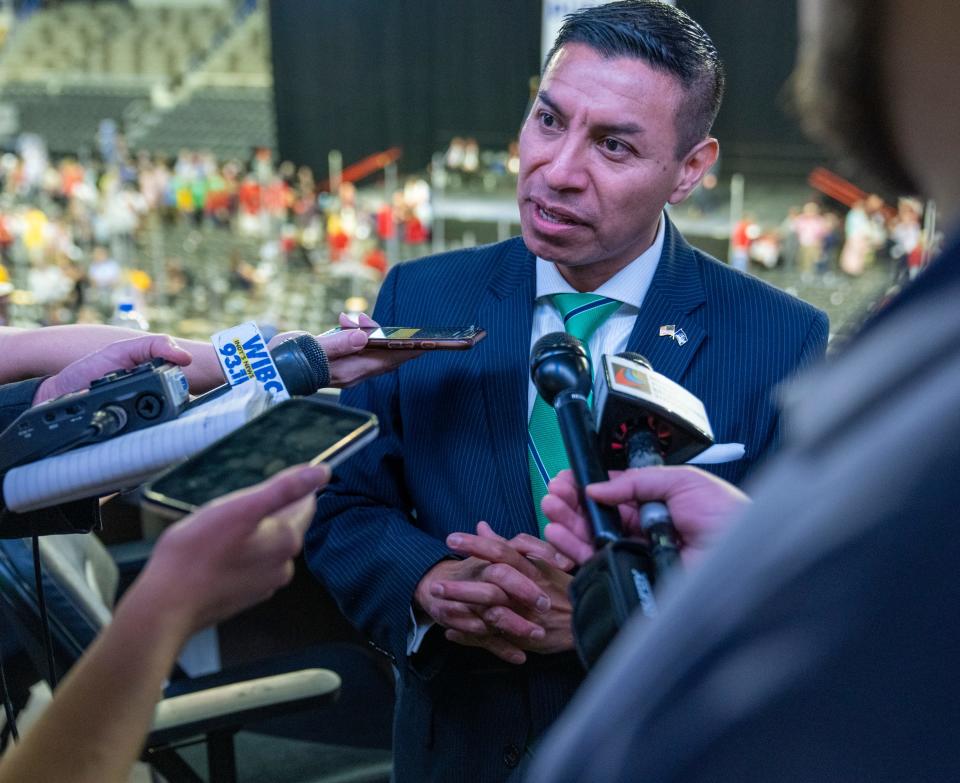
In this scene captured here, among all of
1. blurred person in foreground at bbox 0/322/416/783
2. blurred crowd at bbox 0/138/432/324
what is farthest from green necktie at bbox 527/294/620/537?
blurred crowd at bbox 0/138/432/324

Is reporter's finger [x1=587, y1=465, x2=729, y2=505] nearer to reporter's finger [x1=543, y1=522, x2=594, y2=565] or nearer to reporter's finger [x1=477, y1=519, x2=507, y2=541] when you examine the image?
reporter's finger [x1=543, y1=522, x2=594, y2=565]

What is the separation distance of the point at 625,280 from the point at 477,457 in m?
0.27

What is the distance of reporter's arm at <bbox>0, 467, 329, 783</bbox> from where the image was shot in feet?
1.62

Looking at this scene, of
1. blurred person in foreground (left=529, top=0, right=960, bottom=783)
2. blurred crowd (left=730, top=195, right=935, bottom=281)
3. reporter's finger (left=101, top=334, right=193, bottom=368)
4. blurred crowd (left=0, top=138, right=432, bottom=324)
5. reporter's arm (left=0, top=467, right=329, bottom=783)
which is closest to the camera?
blurred person in foreground (left=529, top=0, right=960, bottom=783)

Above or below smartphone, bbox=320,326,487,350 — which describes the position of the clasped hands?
below

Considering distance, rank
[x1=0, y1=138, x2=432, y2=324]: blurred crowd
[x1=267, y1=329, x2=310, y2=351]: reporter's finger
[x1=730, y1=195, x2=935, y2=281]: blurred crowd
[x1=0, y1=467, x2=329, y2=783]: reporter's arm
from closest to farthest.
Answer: [x1=0, y1=467, x2=329, y2=783]: reporter's arm < [x1=267, y1=329, x2=310, y2=351]: reporter's finger < [x1=730, y1=195, x2=935, y2=281]: blurred crowd < [x1=0, y1=138, x2=432, y2=324]: blurred crowd

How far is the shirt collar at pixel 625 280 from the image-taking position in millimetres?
1179

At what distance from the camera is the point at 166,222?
15883 millimetres

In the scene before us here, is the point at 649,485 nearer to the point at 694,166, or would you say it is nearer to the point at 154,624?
the point at 154,624

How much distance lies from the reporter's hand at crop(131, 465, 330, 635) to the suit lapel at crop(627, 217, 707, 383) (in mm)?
656

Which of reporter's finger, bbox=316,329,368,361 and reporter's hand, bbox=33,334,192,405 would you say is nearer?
reporter's hand, bbox=33,334,192,405

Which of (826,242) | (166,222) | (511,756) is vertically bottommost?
(166,222)

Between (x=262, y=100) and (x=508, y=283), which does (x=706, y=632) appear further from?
(x=262, y=100)

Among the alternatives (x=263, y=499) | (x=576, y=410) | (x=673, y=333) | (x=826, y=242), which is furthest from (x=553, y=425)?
(x=826, y=242)
